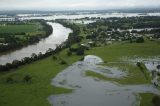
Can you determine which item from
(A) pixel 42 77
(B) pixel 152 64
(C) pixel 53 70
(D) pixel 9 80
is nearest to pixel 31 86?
(D) pixel 9 80

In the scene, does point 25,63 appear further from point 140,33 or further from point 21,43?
point 140,33

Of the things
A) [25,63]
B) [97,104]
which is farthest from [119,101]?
[25,63]

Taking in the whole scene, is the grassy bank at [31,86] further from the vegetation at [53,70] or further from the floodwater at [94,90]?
the floodwater at [94,90]

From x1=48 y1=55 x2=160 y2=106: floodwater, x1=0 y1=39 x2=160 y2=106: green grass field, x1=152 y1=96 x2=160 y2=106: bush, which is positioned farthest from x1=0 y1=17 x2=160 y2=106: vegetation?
x1=48 y1=55 x2=160 y2=106: floodwater

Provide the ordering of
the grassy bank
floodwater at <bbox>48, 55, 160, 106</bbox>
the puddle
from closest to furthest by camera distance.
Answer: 1. the grassy bank
2. floodwater at <bbox>48, 55, 160, 106</bbox>
3. the puddle

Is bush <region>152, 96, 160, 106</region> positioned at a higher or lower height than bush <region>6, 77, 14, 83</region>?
higher

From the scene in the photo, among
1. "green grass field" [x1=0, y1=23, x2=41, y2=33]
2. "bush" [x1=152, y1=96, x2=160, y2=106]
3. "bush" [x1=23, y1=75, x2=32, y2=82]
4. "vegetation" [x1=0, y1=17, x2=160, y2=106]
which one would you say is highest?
"bush" [x1=152, y1=96, x2=160, y2=106]

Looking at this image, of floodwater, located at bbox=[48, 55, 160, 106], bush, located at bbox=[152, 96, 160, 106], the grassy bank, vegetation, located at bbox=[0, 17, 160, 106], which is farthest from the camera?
vegetation, located at bbox=[0, 17, 160, 106]

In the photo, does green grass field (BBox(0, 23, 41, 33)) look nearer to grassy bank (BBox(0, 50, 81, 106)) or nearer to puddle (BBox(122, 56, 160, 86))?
grassy bank (BBox(0, 50, 81, 106))

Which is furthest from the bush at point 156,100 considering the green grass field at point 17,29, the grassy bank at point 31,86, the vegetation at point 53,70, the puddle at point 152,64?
the green grass field at point 17,29
